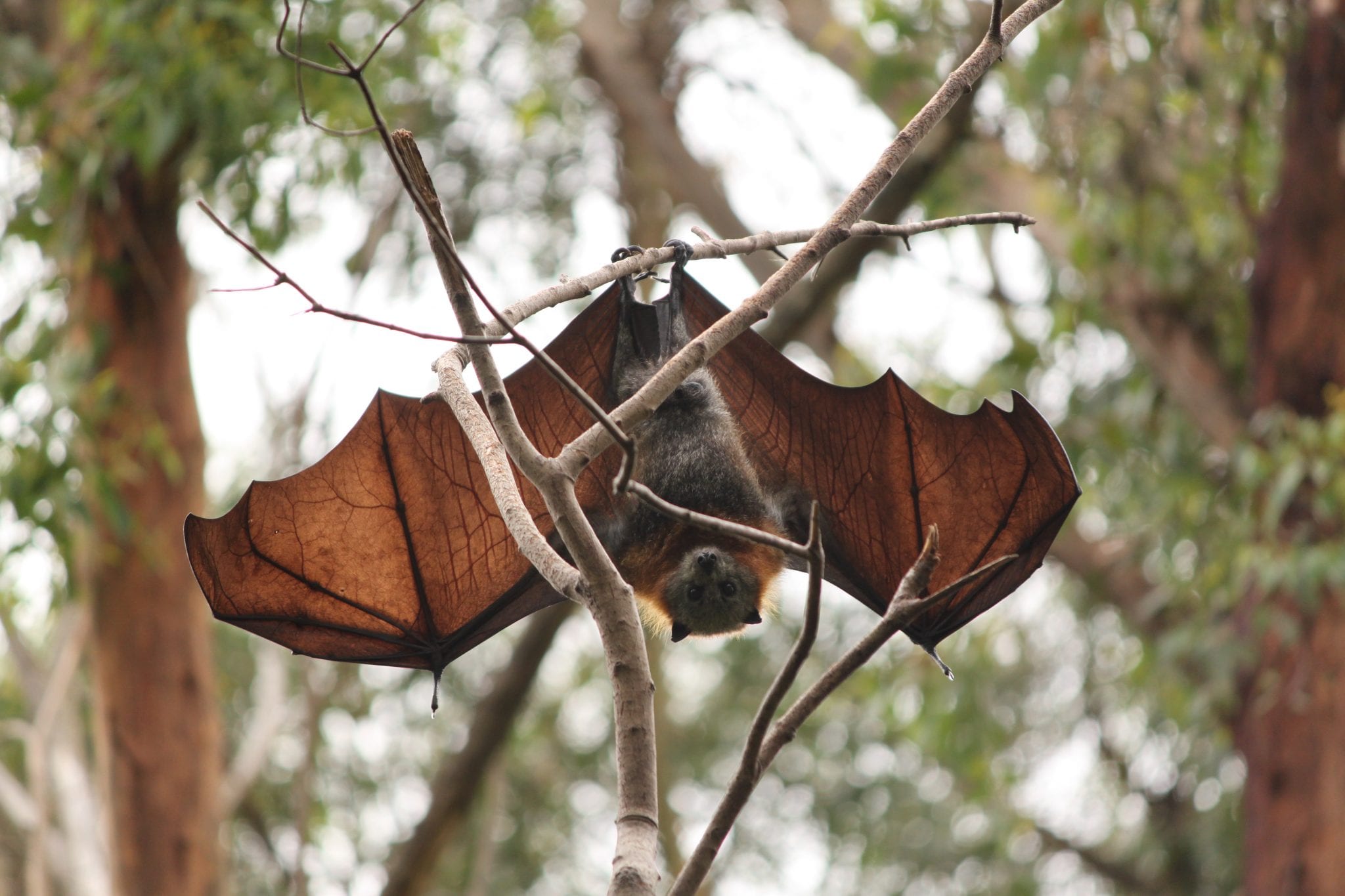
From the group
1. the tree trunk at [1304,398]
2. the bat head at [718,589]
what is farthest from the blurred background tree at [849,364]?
the bat head at [718,589]

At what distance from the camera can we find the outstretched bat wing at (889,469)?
313cm

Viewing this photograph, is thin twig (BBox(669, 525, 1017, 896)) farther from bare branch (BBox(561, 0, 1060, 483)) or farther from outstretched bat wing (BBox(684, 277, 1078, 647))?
outstretched bat wing (BBox(684, 277, 1078, 647))

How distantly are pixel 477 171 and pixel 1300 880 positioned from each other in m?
6.53

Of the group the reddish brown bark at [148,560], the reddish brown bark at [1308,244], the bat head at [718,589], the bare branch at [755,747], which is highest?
the reddish brown bark at [1308,244]

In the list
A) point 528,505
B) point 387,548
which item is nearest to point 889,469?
point 528,505

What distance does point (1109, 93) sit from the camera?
7.33 metres

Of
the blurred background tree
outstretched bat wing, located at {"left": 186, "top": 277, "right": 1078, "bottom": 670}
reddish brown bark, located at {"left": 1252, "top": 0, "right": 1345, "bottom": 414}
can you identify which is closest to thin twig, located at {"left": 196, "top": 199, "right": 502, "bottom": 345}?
outstretched bat wing, located at {"left": 186, "top": 277, "right": 1078, "bottom": 670}

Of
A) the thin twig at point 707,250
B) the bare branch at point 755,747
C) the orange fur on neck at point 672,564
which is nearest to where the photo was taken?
the bare branch at point 755,747

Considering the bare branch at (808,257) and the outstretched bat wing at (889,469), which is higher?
the outstretched bat wing at (889,469)

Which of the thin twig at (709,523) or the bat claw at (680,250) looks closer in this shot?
the thin twig at (709,523)

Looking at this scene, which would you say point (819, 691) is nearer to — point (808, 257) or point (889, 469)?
point (808, 257)

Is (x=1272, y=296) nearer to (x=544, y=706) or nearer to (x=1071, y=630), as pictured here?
(x=1071, y=630)

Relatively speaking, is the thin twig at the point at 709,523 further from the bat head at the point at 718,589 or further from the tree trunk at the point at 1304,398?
the tree trunk at the point at 1304,398

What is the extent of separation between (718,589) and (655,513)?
10.3 inches
